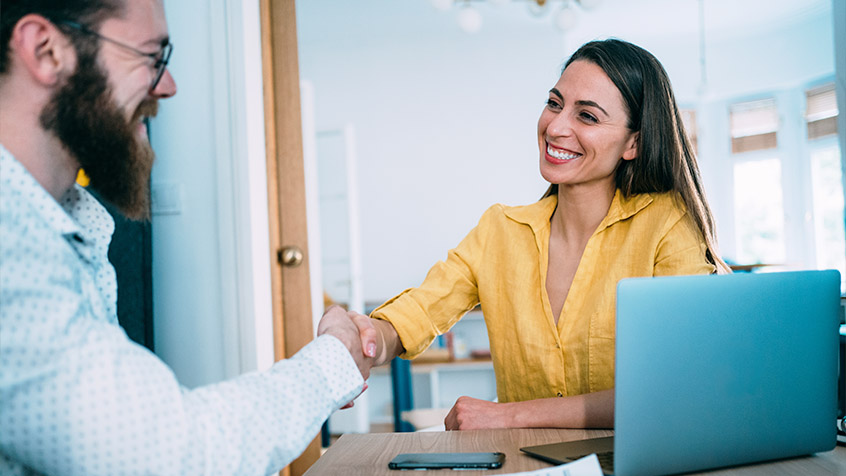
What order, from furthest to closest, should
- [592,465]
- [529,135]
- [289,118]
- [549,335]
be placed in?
[529,135]
[289,118]
[549,335]
[592,465]

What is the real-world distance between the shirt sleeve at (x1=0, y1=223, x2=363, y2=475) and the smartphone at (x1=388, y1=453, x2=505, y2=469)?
244 millimetres

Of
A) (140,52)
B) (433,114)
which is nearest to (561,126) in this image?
(140,52)

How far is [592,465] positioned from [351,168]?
3.70 meters

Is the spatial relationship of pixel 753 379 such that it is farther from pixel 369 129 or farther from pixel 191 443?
pixel 369 129

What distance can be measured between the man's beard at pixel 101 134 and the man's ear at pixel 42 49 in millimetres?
17

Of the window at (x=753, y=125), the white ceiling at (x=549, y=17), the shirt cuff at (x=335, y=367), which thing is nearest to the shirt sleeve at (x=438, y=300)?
the shirt cuff at (x=335, y=367)

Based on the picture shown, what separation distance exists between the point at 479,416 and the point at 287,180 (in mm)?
1333

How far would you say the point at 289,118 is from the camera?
2365 millimetres

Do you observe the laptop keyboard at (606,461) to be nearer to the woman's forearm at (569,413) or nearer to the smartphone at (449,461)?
the smartphone at (449,461)

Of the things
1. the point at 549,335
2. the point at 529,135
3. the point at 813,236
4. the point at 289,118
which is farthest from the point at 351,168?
the point at 813,236

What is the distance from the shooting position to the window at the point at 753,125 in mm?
5898

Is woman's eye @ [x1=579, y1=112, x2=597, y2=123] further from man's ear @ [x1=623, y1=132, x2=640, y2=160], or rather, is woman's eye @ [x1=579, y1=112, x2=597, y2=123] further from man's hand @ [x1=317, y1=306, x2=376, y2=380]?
man's hand @ [x1=317, y1=306, x2=376, y2=380]

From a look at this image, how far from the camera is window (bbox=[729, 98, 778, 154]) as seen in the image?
5898 millimetres

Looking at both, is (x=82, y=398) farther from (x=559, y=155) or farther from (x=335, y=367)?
(x=559, y=155)
